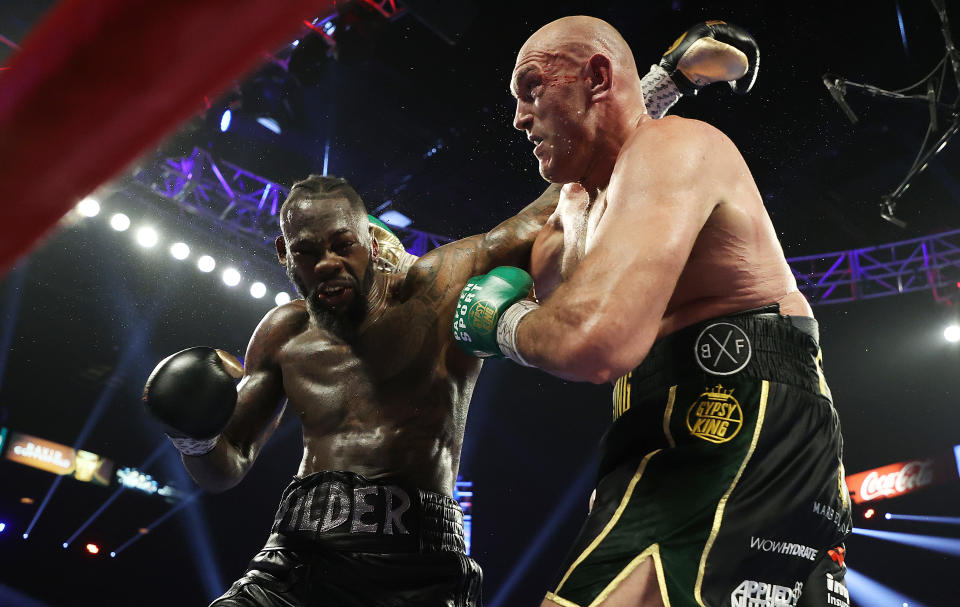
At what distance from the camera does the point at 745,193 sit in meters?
1.38

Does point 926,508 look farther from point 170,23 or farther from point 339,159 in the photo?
point 170,23

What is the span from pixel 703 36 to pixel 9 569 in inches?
335

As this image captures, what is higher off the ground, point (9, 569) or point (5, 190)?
point (5, 190)

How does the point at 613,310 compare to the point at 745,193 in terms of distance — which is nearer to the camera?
the point at 613,310

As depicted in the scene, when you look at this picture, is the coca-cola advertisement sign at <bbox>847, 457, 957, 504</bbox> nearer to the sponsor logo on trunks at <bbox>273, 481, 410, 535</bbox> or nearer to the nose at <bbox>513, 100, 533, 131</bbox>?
the sponsor logo on trunks at <bbox>273, 481, 410, 535</bbox>

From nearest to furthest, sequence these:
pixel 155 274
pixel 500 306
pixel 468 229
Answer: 1. pixel 500 306
2. pixel 155 274
3. pixel 468 229

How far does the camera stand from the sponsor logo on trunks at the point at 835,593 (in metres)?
1.29

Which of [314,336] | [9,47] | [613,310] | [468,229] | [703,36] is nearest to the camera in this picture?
[613,310]

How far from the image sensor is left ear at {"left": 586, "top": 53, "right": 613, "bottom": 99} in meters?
1.62

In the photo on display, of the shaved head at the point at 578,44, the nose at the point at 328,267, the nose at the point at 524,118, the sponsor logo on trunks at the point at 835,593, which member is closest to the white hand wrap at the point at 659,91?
the shaved head at the point at 578,44

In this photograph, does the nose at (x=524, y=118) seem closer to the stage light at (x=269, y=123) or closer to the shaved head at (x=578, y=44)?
the shaved head at (x=578, y=44)

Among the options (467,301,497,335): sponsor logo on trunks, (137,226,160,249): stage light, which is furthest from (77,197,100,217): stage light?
(467,301,497,335): sponsor logo on trunks

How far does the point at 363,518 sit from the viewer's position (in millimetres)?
2061

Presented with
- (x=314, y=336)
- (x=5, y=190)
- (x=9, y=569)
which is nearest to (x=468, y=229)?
(x=9, y=569)
